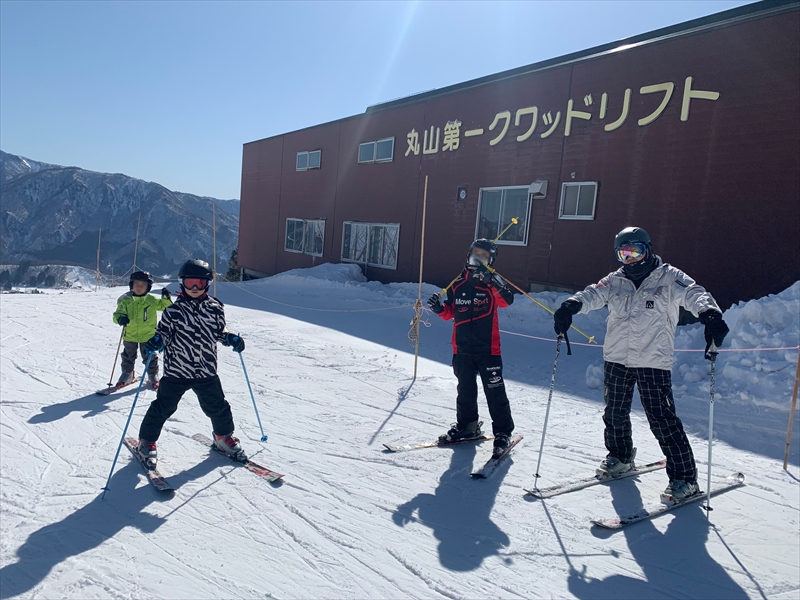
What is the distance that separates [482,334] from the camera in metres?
4.34

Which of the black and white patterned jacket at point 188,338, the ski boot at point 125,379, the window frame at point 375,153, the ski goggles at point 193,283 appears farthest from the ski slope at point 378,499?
the window frame at point 375,153

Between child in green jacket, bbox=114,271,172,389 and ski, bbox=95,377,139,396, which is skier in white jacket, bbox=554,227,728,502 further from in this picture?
ski, bbox=95,377,139,396

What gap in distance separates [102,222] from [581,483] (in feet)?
345

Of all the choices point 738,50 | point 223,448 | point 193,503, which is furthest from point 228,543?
point 738,50

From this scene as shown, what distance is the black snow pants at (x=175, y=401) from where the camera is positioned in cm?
383

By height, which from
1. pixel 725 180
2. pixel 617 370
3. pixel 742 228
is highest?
pixel 725 180

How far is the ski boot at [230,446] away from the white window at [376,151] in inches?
530

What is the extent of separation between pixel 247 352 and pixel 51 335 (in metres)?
3.75

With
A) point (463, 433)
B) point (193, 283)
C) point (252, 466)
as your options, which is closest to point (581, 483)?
point (463, 433)

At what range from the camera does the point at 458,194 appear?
14.0m

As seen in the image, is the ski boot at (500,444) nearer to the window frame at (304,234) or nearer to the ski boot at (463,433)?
the ski boot at (463,433)

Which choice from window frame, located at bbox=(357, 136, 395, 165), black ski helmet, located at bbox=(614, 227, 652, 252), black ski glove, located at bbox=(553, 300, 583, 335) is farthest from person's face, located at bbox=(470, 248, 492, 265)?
window frame, located at bbox=(357, 136, 395, 165)

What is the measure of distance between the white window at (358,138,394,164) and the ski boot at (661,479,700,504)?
14.2 meters

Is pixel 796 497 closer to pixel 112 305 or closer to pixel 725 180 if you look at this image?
pixel 725 180
